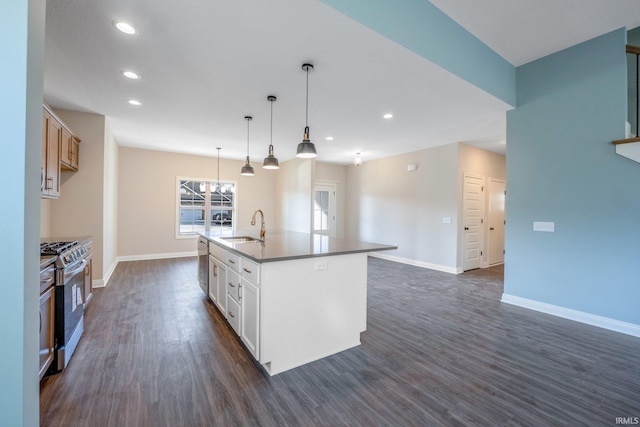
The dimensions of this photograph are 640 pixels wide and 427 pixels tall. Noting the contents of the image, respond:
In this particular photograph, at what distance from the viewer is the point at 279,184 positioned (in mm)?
8266

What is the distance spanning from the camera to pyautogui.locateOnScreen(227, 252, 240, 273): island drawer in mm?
2535

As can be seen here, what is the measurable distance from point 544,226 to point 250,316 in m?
3.76

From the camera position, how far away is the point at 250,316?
2.24 metres

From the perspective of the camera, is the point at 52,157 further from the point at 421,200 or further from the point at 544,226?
the point at 421,200

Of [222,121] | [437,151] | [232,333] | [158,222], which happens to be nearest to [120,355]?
[232,333]

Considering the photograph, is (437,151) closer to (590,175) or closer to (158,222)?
(590,175)

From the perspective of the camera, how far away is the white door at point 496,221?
6281 millimetres

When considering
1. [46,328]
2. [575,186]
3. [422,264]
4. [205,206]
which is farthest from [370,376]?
[205,206]

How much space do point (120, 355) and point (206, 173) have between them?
5754mm

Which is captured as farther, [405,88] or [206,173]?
[206,173]

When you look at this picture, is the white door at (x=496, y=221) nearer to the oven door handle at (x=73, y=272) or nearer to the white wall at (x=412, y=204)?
the white wall at (x=412, y=204)

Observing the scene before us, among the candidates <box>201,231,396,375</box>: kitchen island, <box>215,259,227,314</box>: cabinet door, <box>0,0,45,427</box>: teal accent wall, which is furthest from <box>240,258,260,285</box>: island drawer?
<box>0,0,45,427</box>: teal accent wall

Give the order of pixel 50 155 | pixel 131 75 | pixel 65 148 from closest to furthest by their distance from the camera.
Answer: pixel 131 75 < pixel 50 155 < pixel 65 148

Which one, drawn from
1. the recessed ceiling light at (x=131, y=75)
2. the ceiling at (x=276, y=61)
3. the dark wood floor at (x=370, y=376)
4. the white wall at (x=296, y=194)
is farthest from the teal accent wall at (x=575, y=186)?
the recessed ceiling light at (x=131, y=75)
